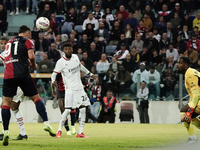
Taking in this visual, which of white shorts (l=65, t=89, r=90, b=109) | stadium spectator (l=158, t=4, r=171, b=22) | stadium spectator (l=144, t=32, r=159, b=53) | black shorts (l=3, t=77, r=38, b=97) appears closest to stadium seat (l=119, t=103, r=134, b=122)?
stadium spectator (l=144, t=32, r=159, b=53)

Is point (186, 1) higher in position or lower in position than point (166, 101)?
higher

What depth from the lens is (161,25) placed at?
68.9ft

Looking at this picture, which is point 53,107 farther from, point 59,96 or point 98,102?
point 59,96

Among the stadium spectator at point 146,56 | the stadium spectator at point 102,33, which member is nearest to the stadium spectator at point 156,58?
the stadium spectator at point 146,56

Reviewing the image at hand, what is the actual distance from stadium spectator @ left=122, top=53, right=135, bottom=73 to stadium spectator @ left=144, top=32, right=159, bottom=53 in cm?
210

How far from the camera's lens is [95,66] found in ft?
56.2

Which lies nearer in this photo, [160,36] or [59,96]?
[59,96]

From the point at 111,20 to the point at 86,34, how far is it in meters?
1.63

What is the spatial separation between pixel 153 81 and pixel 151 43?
10.4 ft

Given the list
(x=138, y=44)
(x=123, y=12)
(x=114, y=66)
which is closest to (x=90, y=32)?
(x=123, y=12)

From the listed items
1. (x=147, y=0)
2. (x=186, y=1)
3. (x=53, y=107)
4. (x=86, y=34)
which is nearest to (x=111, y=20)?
(x=86, y=34)

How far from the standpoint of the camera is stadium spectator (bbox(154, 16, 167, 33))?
68.0 ft

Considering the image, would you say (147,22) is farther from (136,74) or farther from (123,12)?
(136,74)

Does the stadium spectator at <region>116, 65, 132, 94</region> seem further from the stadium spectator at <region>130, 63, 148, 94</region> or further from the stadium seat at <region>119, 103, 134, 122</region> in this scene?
the stadium seat at <region>119, 103, 134, 122</region>
